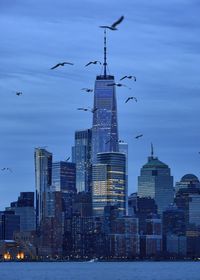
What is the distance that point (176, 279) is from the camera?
485 feet

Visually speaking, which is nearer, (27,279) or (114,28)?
(114,28)

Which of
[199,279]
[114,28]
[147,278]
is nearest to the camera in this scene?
[114,28]

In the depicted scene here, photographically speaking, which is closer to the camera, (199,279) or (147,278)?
(199,279)

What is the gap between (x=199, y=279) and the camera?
144375 millimetres

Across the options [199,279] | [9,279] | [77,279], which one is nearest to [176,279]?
[199,279]

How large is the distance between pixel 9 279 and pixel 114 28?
346 feet

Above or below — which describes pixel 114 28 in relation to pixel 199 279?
above

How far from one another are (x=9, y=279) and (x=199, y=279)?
29458mm

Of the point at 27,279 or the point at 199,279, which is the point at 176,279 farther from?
the point at 27,279

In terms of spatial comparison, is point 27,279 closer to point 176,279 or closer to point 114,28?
point 176,279

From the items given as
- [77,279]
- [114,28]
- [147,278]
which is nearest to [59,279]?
[77,279]

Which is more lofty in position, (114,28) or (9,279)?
(114,28)

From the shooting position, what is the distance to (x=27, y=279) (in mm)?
152250

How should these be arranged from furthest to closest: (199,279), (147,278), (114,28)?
(147,278) → (199,279) → (114,28)
